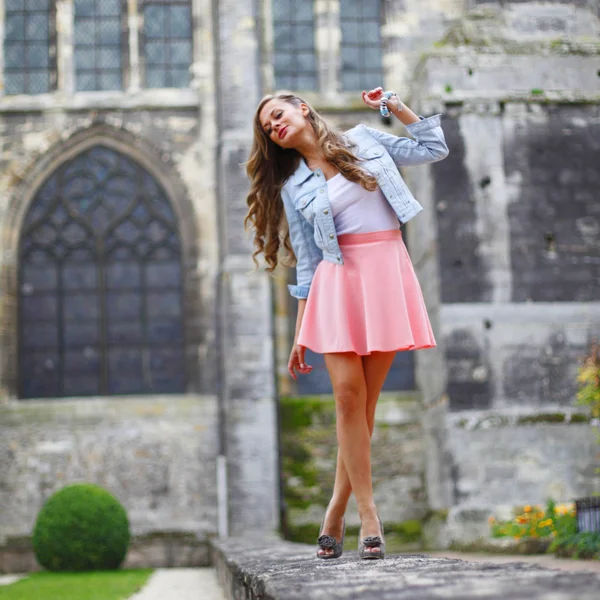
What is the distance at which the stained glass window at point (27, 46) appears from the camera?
14055 mm

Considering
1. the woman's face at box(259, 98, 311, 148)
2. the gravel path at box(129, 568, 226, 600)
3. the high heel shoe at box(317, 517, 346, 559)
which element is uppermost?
the woman's face at box(259, 98, 311, 148)

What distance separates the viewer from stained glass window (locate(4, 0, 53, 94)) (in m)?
14.1

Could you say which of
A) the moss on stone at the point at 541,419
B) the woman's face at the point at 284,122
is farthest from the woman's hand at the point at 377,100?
the moss on stone at the point at 541,419

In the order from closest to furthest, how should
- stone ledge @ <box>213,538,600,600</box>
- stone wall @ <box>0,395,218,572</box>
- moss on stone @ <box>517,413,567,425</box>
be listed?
stone ledge @ <box>213,538,600,600</box>
moss on stone @ <box>517,413,567,425</box>
stone wall @ <box>0,395,218,572</box>

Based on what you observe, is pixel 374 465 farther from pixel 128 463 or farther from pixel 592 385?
pixel 592 385

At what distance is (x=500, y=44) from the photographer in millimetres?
12891

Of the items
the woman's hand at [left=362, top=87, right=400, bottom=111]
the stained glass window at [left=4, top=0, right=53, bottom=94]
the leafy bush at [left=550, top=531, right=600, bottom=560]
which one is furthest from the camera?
the stained glass window at [left=4, top=0, right=53, bottom=94]

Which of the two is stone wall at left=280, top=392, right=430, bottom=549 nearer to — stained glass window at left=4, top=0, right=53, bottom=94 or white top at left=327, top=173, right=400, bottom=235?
stained glass window at left=4, top=0, right=53, bottom=94

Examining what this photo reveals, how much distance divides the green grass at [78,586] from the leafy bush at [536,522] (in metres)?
3.83

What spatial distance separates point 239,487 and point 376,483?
1.74 metres

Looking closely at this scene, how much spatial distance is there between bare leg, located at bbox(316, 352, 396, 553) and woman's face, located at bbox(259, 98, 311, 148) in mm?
907

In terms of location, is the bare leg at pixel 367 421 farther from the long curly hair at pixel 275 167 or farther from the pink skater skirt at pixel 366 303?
the long curly hair at pixel 275 167

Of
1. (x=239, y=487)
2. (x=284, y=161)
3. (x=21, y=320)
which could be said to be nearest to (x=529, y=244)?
(x=239, y=487)

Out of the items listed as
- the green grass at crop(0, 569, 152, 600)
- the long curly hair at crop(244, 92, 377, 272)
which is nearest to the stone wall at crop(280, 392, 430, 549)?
the green grass at crop(0, 569, 152, 600)
